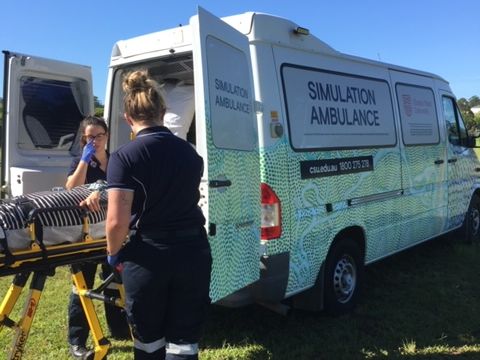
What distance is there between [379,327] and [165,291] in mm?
2627

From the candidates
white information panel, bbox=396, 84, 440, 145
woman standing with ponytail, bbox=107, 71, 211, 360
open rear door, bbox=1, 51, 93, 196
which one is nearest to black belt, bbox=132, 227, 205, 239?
woman standing with ponytail, bbox=107, 71, 211, 360

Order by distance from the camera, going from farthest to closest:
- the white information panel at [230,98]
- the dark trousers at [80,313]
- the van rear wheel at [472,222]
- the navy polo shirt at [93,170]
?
the van rear wheel at [472,222] → the navy polo shirt at [93,170] → the dark trousers at [80,313] → the white information panel at [230,98]

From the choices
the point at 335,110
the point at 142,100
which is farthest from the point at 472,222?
the point at 142,100

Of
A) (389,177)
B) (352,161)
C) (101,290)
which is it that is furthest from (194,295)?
(389,177)

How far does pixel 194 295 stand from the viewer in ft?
8.75

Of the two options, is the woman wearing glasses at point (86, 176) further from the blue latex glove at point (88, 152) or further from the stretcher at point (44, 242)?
the stretcher at point (44, 242)

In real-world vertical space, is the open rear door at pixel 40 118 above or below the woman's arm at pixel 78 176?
above

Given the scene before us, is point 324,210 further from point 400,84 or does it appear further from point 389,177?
point 400,84

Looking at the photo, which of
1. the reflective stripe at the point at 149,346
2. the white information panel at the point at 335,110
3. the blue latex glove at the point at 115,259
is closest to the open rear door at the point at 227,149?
the white information panel at the point at 335,110

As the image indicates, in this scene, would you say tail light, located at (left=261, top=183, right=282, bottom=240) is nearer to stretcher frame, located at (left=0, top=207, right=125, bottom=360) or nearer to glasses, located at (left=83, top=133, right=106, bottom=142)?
stretcher frame, located at (left=0, top=207, right=125, bottom=360)

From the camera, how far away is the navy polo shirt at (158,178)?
2.41 meters

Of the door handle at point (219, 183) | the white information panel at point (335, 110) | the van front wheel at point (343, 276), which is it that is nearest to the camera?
the door handle at point (219, 183)

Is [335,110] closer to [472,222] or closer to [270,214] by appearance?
[270,214]

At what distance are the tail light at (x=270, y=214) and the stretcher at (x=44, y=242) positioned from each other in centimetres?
120
